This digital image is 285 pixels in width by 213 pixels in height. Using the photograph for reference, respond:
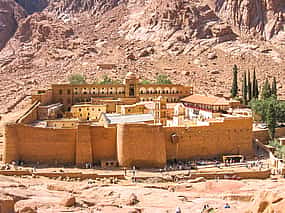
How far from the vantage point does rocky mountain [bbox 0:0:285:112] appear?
251 feet

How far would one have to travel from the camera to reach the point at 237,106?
4869cm

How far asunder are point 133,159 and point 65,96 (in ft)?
67.4

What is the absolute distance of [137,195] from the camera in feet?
77.2

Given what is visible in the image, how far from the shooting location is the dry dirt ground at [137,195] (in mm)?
18406

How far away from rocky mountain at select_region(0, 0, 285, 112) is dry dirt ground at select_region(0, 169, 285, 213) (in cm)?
3842

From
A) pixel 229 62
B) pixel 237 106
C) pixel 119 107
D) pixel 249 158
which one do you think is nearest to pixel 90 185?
pixel 249 158

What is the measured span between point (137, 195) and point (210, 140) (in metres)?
13.4

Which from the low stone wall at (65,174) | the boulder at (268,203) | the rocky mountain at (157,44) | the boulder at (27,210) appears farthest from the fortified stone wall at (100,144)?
the rocky mountain at (157,44)

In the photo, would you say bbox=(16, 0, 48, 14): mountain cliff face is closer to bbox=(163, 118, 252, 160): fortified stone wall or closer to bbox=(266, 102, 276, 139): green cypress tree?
bbox=(266, 102, 276, 139): green cypress tree

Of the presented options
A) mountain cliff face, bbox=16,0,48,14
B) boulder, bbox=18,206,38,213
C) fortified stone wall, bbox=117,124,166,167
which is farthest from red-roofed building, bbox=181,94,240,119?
mountain cliff face, bbox=16,0,48,14

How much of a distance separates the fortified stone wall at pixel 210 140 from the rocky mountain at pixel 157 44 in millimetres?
28799

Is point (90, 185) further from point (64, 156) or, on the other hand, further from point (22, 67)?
point (22, 67)

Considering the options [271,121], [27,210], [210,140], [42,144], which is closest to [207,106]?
[271,121]

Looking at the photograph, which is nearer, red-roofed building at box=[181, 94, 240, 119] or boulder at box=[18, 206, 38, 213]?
boulder at box=[18, 206, 38, 213]
